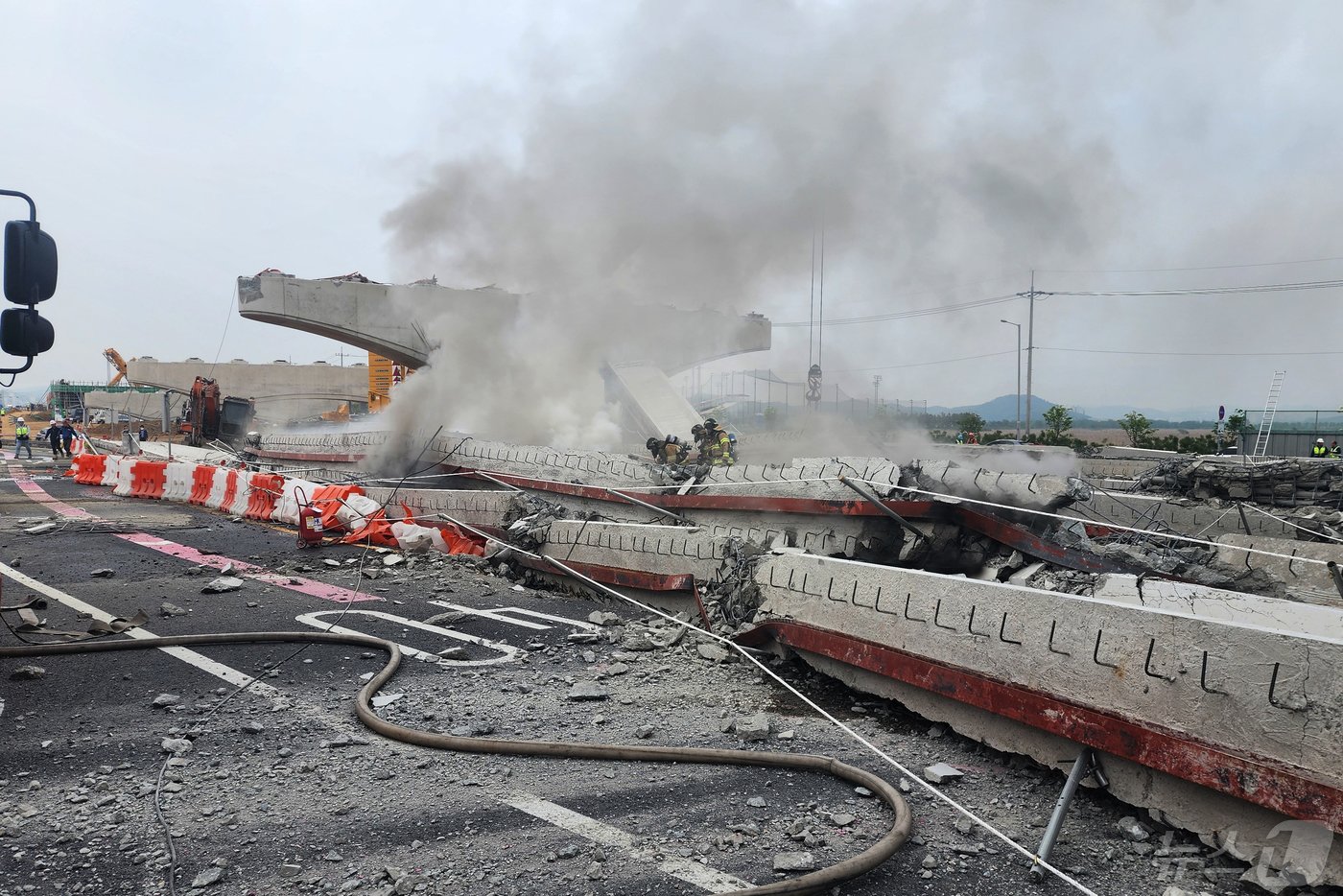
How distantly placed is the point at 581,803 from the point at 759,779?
77 cm

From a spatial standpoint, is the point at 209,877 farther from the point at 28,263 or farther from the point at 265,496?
the point at 265,496

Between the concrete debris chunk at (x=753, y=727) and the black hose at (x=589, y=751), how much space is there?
0.92ft

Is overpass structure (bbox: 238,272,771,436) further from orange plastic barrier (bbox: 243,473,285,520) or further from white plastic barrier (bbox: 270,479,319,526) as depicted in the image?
white plastic barrier (bbox: 270,479,319,526)

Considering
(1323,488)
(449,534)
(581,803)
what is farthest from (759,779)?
(1323,488)

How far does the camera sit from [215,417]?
24891mm

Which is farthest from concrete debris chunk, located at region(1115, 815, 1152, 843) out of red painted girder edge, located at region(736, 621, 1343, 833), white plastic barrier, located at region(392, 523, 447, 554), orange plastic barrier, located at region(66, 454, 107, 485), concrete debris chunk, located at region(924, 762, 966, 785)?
orange plastic barrier, located at region(66, 454, 107, 485)

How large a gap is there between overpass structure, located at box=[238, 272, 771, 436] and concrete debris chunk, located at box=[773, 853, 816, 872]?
1896 centimetres

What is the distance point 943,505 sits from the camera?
6.50m

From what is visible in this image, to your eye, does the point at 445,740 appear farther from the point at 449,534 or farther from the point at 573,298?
the point at 573,298

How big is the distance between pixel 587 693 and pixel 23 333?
3.50 m

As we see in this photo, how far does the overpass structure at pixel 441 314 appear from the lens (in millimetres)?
22000

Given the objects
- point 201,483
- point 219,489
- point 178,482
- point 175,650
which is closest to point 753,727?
point 175,650

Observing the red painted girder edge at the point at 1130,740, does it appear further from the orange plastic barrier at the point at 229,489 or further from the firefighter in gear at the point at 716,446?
the orange plastic barrier at the point at 229,489

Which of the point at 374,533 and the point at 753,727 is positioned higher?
the point at 374,533
